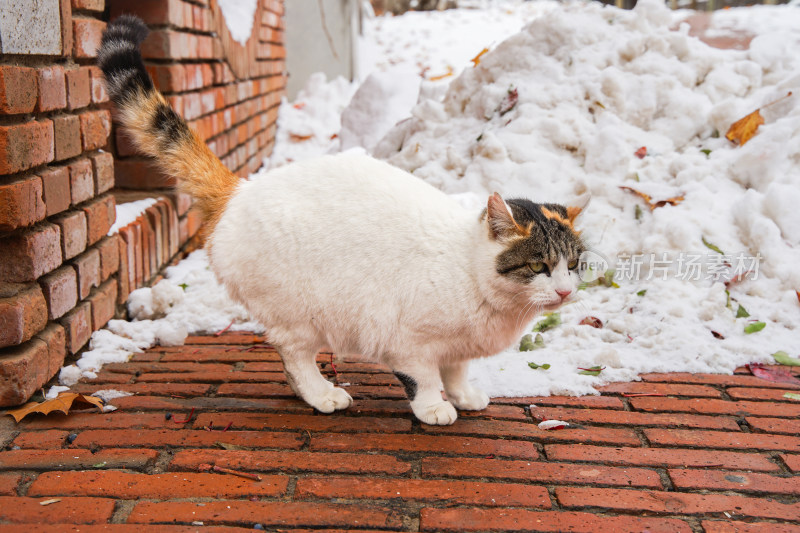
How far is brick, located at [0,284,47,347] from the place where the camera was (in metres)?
2.27

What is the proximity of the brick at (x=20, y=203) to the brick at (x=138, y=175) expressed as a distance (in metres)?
1.51

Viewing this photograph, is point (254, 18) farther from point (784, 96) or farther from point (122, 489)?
point (122, 489)

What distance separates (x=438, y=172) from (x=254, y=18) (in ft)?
8.30

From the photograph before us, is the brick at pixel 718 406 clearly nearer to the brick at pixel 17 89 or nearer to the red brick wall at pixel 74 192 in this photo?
the red brick wall at pixel 74 192

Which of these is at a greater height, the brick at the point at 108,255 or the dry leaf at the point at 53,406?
the brick at the point at 108,255

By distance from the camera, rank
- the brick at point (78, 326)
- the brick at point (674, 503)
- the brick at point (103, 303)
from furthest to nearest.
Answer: the brick at point (103, 303)
the brick at point (78, 326)
the brick at point (674, 503)

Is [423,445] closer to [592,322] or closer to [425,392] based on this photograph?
[425,392]

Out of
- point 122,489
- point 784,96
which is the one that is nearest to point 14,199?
point 122,489

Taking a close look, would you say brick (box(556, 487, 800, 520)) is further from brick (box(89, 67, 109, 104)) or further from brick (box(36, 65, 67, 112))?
brick (box(89, 67, 109, 104))

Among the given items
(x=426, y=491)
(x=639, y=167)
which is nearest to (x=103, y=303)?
(x=426, y=491)

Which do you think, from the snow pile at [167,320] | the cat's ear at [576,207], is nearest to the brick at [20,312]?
the snow pile at [167,320]

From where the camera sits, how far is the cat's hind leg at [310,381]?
8.05ft

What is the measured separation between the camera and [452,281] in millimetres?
2279

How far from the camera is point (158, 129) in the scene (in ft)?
8.49
